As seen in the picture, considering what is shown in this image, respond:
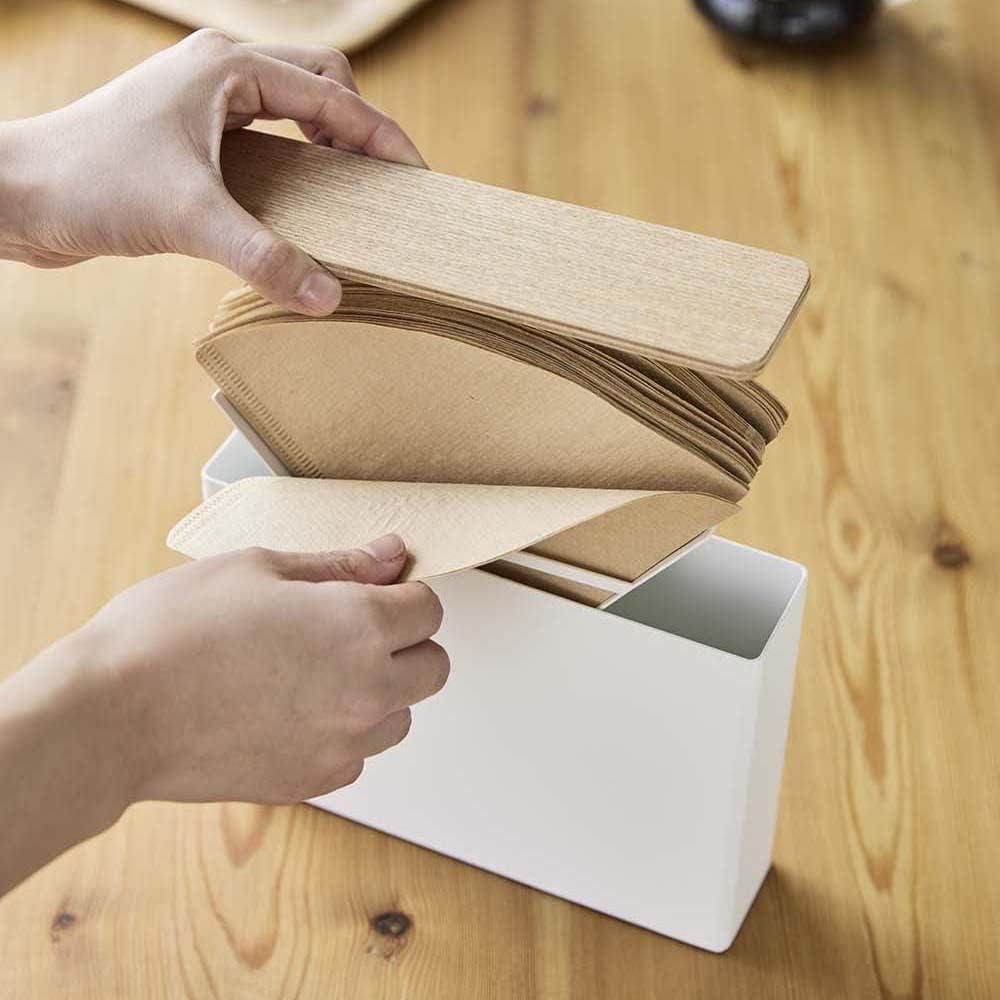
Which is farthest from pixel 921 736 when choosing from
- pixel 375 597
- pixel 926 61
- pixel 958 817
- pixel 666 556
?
pixel 926 61

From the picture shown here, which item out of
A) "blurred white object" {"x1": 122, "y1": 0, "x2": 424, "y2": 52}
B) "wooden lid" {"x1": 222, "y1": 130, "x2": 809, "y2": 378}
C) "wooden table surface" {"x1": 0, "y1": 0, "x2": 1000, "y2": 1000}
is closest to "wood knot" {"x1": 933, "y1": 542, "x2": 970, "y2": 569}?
"wooden table surface" {"x1": 0, "y1": 0, "x2": 1000, "y2": 1000}

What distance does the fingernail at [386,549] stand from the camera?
2.25ft

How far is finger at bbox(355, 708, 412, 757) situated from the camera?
2.21 ft

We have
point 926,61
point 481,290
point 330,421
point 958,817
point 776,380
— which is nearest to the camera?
point 481,290

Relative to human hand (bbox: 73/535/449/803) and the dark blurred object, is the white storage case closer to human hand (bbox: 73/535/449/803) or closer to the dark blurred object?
human hand (bbox: 73/535/449/803)

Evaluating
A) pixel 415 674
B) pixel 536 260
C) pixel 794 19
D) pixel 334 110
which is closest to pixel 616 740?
pixel 415 674

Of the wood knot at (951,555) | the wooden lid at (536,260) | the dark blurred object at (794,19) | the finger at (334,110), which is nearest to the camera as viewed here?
the wooden lid at (536,260)

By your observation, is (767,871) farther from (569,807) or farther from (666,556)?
(666,556)

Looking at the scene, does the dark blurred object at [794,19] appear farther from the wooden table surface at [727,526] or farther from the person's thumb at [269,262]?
the person's thumb at [269,262]

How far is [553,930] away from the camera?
2.69ft

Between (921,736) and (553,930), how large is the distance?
10.1 inches

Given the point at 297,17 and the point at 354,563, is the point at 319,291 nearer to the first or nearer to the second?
the point at 354,563

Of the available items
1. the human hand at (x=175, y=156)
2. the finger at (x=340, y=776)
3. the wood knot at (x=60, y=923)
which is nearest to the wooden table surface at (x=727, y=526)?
the wood knot at (x=60, y=923)

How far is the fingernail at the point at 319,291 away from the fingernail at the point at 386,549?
108mm
